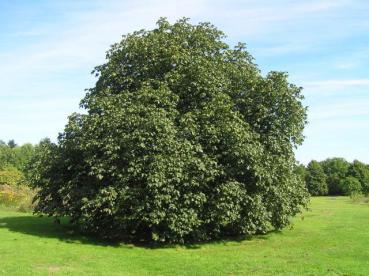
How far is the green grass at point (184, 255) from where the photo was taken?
16469 mm

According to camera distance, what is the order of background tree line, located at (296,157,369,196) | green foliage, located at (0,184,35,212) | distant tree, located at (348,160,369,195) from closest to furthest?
green foliage, located at (0,184,35,212) → distant tree, located at (348,160,369,195) → background tree line, located at (296,157,369,196)

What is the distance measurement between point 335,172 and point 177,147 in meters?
105

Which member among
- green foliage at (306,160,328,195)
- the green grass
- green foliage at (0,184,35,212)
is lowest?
the green grass

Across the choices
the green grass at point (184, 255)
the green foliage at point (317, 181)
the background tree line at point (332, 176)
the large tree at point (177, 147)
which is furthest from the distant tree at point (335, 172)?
the large tree at point (177, 147)

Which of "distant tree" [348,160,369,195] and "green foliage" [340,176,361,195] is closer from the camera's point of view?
"green foliage" [340,176,361,195]

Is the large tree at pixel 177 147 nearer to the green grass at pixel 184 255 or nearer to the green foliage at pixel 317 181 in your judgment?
the green grass at pixel 184 255

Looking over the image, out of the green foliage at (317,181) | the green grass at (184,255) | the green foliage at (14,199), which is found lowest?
the green grass at (184,255)

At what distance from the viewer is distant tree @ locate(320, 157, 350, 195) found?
379ft

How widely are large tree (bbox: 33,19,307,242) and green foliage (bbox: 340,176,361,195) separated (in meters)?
75.4

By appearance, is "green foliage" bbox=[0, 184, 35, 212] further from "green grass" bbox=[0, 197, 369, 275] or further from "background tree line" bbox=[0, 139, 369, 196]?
"background tree line" bbox=[0, 139, 369, 196]

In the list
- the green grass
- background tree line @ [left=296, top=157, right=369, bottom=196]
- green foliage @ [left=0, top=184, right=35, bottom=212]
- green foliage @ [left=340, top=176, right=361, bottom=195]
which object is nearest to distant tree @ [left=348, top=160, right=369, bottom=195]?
background tree line @ [left=296, top=157, right=369, bottom=196]

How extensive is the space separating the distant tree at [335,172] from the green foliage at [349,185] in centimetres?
450

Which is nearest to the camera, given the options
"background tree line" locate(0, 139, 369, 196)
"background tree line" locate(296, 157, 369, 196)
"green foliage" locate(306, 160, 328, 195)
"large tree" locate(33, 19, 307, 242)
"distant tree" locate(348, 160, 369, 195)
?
"large tree" locate(33, 19, 307, 242)

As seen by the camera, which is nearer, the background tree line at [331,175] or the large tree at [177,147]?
the large tree at [177,147]
